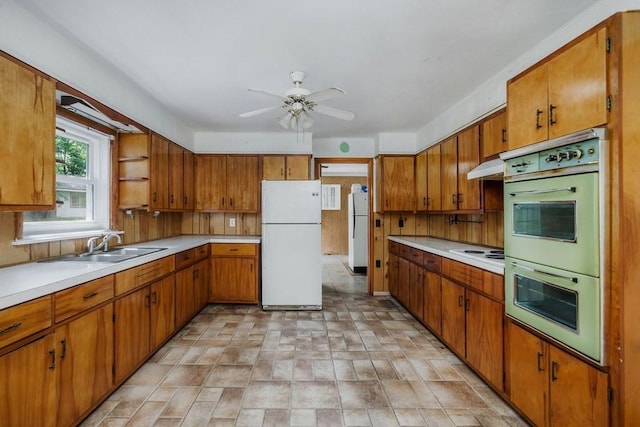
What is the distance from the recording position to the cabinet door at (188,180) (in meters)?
4.11

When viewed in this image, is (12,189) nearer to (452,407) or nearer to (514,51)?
(452,407)

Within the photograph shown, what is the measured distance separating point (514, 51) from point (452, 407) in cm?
254

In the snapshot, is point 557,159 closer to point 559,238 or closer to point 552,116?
point 552,116

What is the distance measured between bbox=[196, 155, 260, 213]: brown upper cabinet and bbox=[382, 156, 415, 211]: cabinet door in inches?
72.9

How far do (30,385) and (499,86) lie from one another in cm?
363

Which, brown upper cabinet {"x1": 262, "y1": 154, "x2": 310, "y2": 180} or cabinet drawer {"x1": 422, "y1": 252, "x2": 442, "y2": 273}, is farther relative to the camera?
brown upper cabinet {"x1": 262, "y1": 154, "x2": 310, "y2": 180}

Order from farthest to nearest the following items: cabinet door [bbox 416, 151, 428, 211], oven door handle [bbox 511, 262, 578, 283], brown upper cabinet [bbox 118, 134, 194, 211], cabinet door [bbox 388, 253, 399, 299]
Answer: cabinet door [bbox 388, 253, 399, 299] < cabinet door [bbox 416, 151, 428, 211] < brown upper cabinet [bbox 118, 134, 194, 211] < oven door handle [bbox 511, 262, 578, 283]

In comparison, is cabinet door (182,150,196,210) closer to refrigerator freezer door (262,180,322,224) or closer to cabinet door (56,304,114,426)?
refrigerator freezer door (262,180,322,224)

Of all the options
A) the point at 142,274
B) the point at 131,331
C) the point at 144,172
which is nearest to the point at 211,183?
the point at 144,172

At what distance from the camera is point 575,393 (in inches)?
57.5

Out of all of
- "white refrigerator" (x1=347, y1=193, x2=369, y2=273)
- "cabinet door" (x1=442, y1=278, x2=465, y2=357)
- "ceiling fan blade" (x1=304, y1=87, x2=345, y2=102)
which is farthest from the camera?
"white refrigerator" (x1=347, y1=193, x2=369, y2=273)

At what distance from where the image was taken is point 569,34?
195cm

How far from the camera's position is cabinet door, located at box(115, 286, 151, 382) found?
214 cm

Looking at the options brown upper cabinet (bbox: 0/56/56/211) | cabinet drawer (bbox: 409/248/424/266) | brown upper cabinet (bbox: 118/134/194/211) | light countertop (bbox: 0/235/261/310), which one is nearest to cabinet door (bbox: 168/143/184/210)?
brown upper cabinet (bbox: 118/134/194/211)
